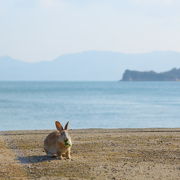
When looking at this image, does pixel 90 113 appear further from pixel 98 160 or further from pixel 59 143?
pixel 59 143

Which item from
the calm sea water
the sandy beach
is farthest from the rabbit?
the calm sea water

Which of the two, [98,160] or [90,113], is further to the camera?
[90,113]

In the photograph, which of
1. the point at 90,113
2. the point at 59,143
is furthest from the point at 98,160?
the point at 90,113

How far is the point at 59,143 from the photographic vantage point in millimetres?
12484

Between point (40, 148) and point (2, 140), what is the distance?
9.19ft

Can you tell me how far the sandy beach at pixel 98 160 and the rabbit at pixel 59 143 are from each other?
0.61 ft

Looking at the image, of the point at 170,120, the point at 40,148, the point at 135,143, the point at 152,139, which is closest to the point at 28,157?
the point at 40,148

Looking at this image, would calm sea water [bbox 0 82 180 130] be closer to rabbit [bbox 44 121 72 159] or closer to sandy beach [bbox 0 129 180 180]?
sandy beach [bbox 0 129 180 180]

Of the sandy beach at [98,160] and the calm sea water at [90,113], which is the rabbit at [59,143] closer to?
the sandy beach at [98,160]

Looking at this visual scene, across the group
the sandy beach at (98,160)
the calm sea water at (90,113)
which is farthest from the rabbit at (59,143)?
the calm sea water at (90,113)

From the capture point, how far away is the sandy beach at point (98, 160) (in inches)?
443

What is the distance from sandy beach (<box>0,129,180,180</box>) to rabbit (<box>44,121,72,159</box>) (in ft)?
0.61

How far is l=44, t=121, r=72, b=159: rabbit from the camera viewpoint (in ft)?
40.2

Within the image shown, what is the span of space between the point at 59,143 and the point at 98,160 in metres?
1.03
